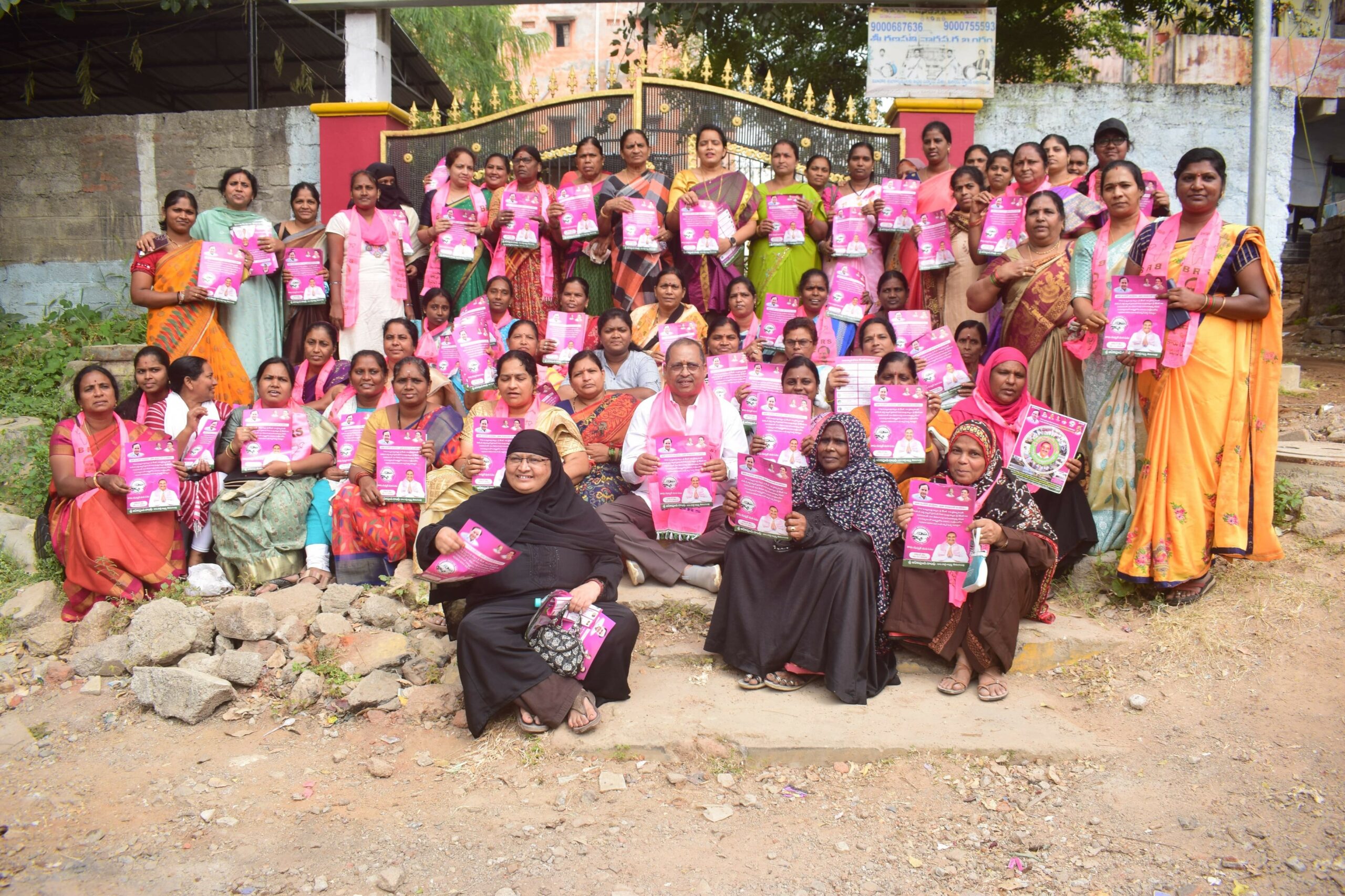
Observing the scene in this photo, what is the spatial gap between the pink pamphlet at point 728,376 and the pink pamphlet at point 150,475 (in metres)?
2.81

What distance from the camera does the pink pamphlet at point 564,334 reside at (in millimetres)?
6047

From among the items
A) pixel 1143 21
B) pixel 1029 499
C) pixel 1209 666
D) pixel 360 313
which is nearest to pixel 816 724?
pixel 1029 499

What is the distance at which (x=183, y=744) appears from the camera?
3.96 meters

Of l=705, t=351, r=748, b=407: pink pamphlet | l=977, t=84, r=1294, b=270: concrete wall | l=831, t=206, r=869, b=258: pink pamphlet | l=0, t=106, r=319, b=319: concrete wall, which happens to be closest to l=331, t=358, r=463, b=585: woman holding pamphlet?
l=705, t=351, r=748, b=407: pink pamphlet

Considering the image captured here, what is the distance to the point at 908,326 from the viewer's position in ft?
18.5

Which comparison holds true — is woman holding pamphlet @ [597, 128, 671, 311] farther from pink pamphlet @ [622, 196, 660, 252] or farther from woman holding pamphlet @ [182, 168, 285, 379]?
woman holding pamphlet @ [182, 168, 285, 379]

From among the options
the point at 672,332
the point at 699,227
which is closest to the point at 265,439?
the point at 672,332

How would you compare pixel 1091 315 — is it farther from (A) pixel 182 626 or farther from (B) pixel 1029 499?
(A) pixel 182 626

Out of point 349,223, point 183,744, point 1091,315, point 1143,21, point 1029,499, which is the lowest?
point 183,744

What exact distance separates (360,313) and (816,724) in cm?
441

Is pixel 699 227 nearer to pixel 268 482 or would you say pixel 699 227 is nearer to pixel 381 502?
pixel 381 502

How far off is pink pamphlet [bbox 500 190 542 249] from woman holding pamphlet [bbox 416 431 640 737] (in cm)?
283

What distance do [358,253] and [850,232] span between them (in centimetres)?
327

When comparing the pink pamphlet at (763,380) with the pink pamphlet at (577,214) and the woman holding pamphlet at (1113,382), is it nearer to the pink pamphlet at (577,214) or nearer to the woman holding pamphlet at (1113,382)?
the woman holding pamphlet at (1113,382)
